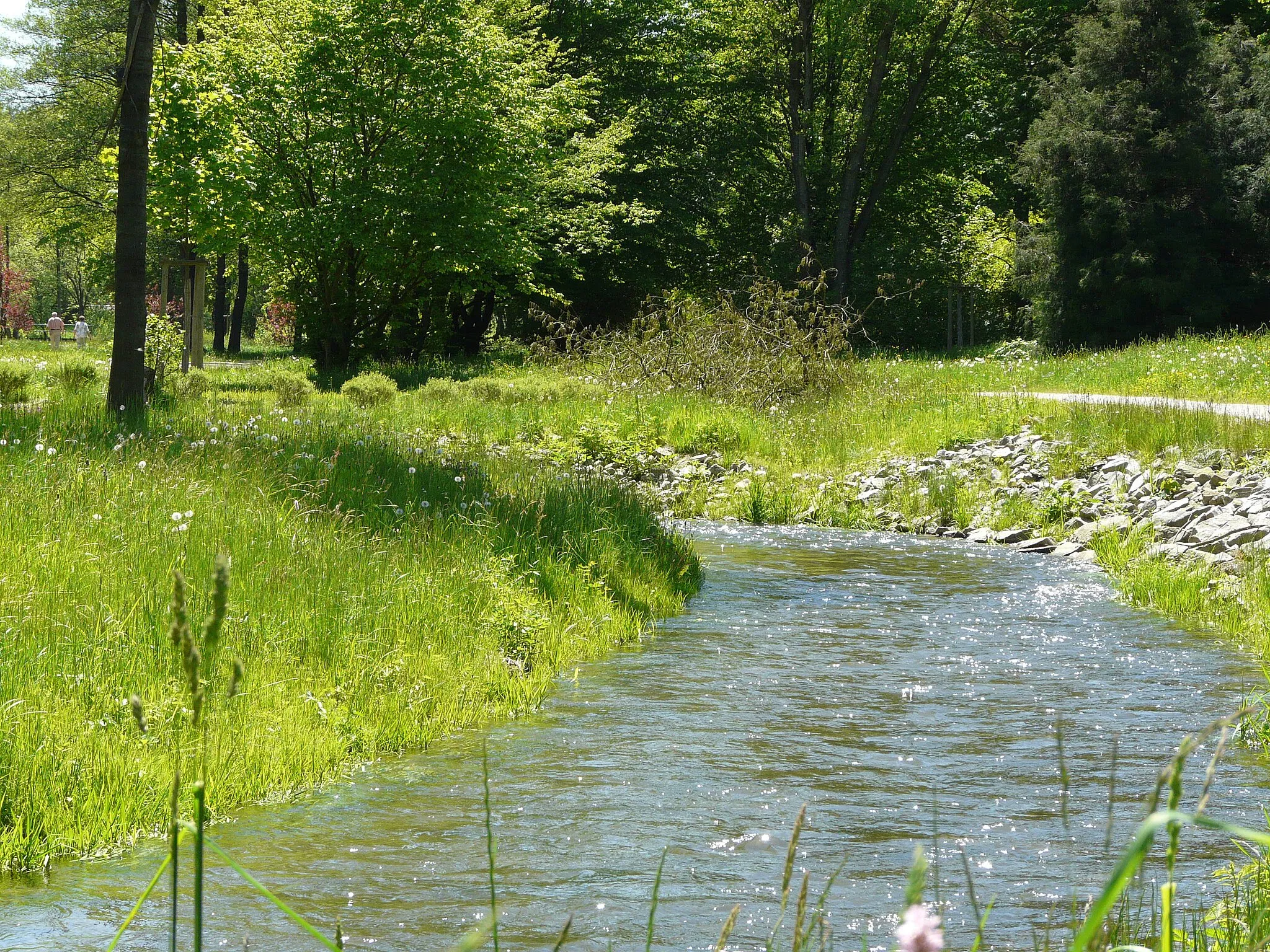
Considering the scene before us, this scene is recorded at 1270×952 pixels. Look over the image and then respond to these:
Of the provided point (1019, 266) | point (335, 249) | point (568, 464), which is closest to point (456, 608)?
point (568, 464)

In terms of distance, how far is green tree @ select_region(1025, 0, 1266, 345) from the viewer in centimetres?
2870

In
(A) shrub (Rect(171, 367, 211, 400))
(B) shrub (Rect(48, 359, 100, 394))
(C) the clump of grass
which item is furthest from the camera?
(C) the clump of grass

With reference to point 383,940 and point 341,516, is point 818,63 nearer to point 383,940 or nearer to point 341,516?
point 341,516

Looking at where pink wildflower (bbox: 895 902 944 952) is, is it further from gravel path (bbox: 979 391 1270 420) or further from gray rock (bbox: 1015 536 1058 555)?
gravel path (bbox: 979 391 1270 420)

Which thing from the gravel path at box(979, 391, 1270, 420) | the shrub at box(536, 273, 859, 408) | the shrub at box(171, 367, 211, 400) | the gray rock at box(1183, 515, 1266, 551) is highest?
the shrub at box(536, 273, 859, 408)

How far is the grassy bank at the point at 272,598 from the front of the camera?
188 inches

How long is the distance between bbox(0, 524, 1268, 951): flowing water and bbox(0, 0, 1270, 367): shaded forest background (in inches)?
434

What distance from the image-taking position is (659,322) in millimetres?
22797

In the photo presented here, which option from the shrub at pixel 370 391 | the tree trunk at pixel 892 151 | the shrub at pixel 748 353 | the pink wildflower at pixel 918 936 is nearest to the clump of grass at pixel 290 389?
the shrub at pixel 370 391

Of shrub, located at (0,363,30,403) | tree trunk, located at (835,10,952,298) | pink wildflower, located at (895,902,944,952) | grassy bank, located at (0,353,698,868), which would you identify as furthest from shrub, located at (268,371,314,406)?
tree trunk, located at (835,10,952,298)

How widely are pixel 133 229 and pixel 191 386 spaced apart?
565cm

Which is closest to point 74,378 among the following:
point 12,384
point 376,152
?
point 12,384

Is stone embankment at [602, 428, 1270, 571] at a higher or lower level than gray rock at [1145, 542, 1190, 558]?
higher

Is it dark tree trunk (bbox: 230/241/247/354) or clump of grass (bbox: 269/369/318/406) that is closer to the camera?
clump of grass (bbox: 269/369/318/406)
